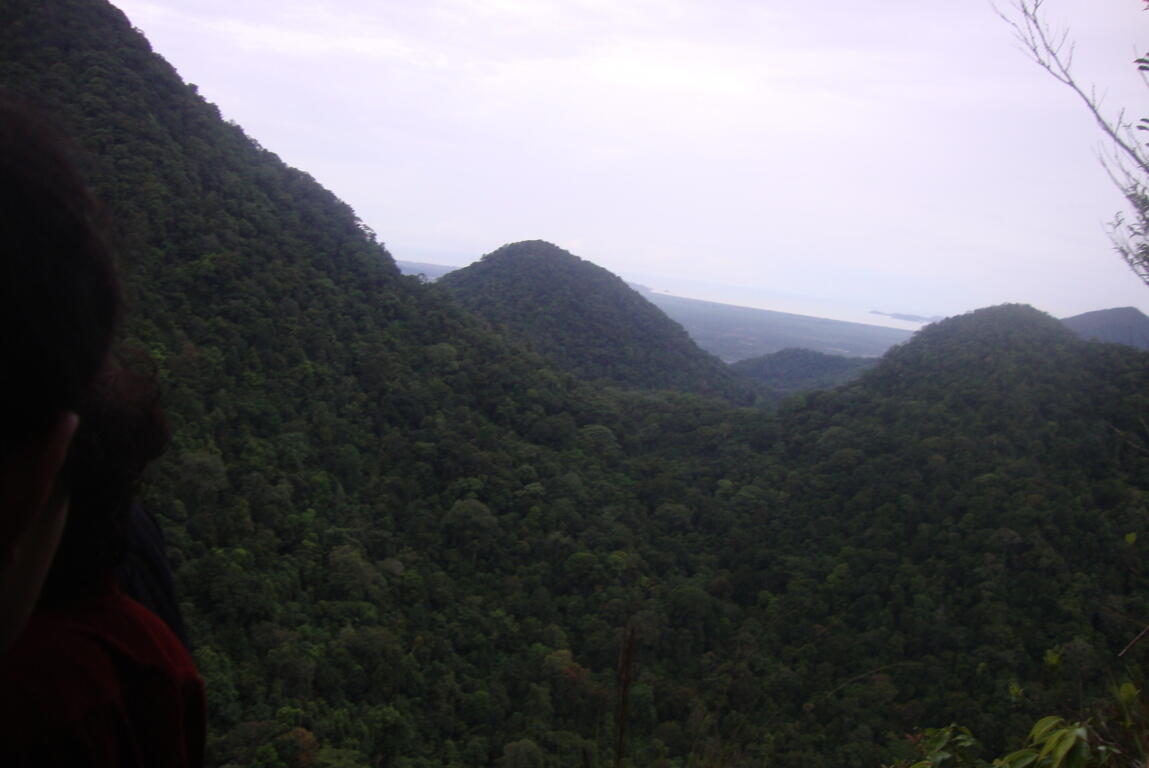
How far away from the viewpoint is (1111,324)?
21.0m

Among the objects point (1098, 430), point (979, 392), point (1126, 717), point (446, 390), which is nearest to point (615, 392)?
point (446, 390)

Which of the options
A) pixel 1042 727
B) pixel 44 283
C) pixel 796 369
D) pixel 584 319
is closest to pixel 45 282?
pixel 44 283

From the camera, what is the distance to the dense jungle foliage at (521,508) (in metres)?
8.84

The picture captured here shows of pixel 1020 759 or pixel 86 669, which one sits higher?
pixel 86 669

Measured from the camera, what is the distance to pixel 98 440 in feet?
2.79

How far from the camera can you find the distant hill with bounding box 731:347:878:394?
1330 inches

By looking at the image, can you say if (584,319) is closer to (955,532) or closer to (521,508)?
(521,508)

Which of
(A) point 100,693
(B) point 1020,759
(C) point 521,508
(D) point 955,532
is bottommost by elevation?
(C) point 521,508

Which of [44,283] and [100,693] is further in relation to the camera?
[100,693]

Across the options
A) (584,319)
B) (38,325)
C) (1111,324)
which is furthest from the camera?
(584,319)

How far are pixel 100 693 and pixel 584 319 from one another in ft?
92.9

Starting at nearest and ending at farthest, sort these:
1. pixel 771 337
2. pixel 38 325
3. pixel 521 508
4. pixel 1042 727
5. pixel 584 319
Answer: pixel 38 325 < pixel 1042 727 < pixel 521 508 < pixel 584 319 < pixel 771 337

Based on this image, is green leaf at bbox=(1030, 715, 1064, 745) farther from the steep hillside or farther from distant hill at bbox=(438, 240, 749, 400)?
distant hill at bbox=(438, 240, 749, 400)

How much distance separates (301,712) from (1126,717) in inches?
319
